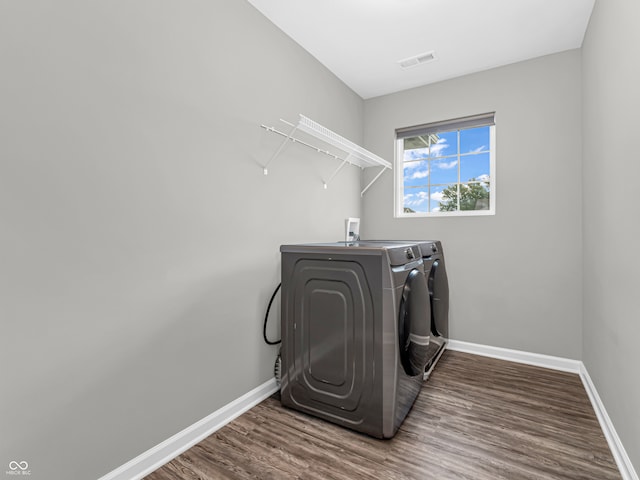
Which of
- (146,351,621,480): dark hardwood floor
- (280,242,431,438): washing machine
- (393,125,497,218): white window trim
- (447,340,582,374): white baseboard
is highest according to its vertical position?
(393,125,497,218): white window trim

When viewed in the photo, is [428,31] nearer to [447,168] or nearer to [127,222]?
[447,168]

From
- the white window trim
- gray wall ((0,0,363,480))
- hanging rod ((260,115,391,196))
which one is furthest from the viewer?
the white window trim

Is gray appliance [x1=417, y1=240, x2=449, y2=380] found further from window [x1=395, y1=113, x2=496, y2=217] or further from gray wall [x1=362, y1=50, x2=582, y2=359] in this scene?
window [x1=395, y1=113, x2=496, y2=217]

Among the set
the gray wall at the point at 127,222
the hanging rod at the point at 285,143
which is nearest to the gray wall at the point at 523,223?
the hanging rod at the point at 285,143

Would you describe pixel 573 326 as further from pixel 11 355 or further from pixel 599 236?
pixel 11 355

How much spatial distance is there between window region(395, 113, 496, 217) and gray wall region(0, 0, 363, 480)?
1.64 metres

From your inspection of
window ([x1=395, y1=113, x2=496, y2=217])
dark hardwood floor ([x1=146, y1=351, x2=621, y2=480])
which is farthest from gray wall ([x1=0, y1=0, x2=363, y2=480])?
window ([x1=395, y1=113, x2=496, y2=217])

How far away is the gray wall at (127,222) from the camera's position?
110cm

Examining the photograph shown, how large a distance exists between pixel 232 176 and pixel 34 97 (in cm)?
91

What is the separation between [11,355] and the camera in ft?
3.50

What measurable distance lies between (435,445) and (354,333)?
0.67 meters

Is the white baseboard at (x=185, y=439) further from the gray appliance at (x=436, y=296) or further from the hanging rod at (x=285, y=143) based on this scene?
the hanging rod at (x=285, y=143)

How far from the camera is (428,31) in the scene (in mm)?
2297

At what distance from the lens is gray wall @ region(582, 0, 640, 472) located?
1.34 m
